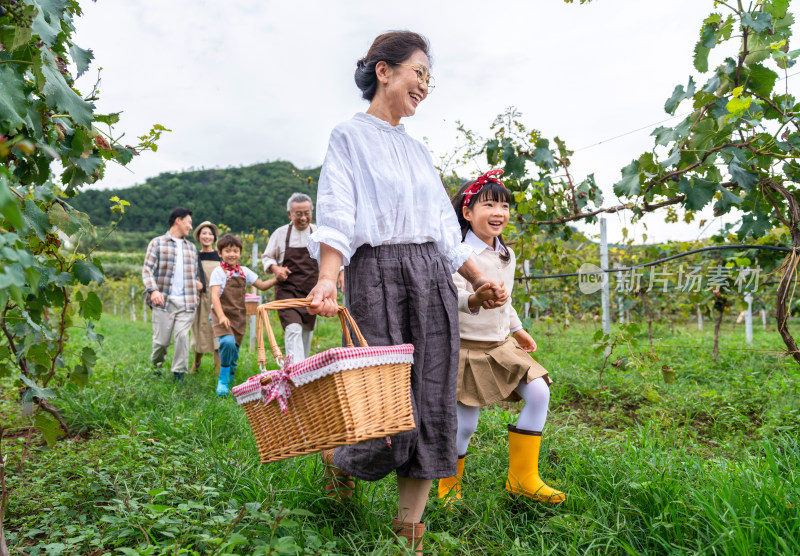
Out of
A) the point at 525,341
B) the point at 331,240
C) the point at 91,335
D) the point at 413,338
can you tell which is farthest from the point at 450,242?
the point at 91,335

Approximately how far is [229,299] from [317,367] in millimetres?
3963

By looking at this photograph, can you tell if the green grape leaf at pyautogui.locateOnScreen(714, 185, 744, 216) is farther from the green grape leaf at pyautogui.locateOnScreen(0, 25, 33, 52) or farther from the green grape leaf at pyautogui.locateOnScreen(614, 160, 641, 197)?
the green grape leaf at pyautogui.locateOnScreen(0, 25, 33, 52)

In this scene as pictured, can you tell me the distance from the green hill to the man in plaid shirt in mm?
28544

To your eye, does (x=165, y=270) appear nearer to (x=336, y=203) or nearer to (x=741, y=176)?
(x=336, y=203)

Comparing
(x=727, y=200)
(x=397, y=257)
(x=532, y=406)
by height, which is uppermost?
(x=727, y=200)

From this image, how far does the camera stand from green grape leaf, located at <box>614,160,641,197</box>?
3084 mm

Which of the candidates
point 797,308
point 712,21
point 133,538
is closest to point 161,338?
point 133,538

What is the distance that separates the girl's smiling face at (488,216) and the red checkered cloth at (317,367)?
1.11 metres

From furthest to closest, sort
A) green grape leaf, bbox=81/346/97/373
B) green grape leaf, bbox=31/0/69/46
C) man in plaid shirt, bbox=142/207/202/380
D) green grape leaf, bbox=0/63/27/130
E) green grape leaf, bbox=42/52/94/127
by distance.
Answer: man in plaid shirt, bbox=142/207/202/380 → green grape leaf, bbox=81/346/97/373 → green grape leaf, bbox=42/52/94/127 → green grape leaf, bbox=31/0/69/46 → green grape leaf, bbox=0/63/27/130

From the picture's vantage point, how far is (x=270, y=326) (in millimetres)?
1559

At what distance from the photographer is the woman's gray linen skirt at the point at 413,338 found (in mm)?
1825

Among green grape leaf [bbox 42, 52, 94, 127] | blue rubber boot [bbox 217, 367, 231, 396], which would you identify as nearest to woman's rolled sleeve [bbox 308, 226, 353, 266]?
green grape leaf [bbox 42, 52, 94, 127]

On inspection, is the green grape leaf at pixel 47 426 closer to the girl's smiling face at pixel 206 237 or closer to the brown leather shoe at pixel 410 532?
the brown leather shoe at pixel 410 532

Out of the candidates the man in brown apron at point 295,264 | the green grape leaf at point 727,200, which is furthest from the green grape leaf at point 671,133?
the man in brown apron at point 295,264
